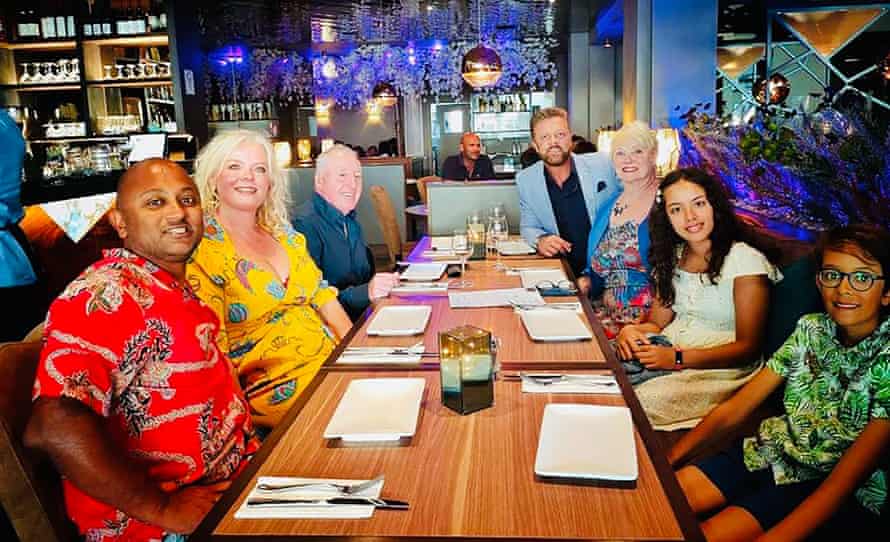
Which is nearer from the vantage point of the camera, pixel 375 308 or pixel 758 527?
pixel 758 527

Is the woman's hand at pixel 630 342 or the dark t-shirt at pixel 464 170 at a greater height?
the dark t-shirt at pixel 464 170

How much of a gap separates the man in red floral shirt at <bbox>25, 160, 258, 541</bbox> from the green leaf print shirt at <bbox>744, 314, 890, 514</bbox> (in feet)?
4.31

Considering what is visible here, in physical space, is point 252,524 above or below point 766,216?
below

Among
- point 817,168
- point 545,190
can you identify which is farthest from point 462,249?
point 817,168

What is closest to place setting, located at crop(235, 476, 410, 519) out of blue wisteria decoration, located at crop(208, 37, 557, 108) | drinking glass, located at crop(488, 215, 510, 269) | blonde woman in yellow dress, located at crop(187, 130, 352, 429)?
blonde woman in yellow dress, located at crop(187, 130, 352, 429)

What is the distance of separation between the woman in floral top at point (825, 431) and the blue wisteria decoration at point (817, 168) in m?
0.41

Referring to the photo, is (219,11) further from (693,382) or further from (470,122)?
(693,382)

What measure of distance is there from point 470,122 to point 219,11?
6.27 metres

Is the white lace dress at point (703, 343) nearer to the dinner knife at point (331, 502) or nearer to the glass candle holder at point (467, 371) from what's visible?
the glass candle holder at point (467, 371)

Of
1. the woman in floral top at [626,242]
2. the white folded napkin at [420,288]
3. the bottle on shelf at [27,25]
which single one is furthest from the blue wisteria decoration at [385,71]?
the white folded napkin at [420,288]

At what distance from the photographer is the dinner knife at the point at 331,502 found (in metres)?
1.21

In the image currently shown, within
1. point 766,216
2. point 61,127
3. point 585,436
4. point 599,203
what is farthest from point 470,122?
point 585,436

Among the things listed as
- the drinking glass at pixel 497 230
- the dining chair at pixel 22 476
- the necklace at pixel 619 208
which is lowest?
the dining chair at pixel 22 476

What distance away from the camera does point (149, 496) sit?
4.62 feet
